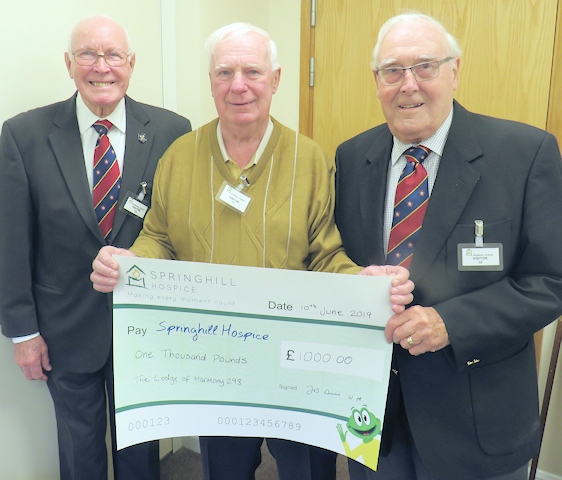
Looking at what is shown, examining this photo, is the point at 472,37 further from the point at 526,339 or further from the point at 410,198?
the point at 526,339

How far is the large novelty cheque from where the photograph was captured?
1.44 metres

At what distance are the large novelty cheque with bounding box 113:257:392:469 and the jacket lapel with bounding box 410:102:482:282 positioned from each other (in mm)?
153

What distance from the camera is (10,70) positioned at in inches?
79.6

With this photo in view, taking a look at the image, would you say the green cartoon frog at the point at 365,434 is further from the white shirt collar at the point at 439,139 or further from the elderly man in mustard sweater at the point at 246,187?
the white shirt collar at the point at 439,139

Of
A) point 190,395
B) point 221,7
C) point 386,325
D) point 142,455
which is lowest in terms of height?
point 142,455

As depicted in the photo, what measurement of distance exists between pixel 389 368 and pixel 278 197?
0.61 metres

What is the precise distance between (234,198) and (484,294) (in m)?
0.78

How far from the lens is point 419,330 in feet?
4.44

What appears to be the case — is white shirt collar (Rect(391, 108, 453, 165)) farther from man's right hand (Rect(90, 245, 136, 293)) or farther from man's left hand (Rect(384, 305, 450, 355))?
man's right hand (Rect(90, 245, 136, 293))

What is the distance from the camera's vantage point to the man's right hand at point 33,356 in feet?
6.49

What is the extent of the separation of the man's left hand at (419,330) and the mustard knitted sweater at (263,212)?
10.7 inches

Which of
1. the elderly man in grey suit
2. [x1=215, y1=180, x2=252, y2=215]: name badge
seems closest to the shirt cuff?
the elderly man in grey suit

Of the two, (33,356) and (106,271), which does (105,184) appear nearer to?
(106,271)

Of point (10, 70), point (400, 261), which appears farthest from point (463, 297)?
point (10, 70)
